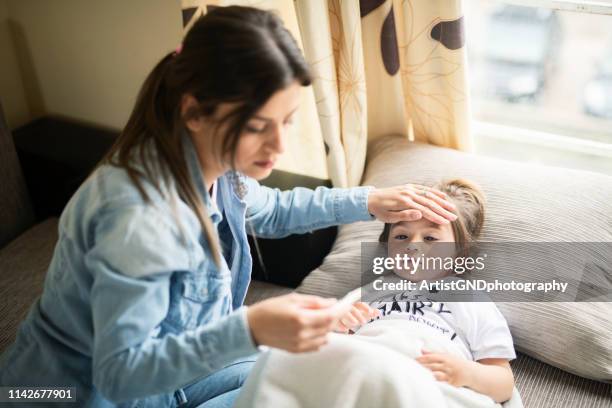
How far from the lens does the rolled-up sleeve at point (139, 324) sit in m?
0.86

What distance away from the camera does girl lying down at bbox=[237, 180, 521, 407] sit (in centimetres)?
98

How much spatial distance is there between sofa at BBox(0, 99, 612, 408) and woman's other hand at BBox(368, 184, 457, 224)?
0.38 meters

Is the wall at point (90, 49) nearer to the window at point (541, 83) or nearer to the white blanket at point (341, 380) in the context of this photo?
the window at point (541, 83)

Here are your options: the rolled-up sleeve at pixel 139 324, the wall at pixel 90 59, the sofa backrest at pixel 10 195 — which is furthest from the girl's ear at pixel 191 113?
the sofa backrest at pixel 10 195

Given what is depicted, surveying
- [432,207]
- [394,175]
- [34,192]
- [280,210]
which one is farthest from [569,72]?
[34,192]

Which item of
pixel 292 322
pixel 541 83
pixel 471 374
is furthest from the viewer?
pixel 541 83

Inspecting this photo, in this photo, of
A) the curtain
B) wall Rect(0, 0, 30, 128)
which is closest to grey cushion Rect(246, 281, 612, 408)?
the curtain

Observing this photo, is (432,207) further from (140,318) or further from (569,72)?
(569,72)

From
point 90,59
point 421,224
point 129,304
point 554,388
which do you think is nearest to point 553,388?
point 554,388

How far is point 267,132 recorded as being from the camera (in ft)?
3.00

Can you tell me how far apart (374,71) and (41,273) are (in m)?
1.03

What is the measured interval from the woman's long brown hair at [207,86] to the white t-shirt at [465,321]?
1.57ft

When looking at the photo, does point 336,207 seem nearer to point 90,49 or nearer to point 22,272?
point 22,272

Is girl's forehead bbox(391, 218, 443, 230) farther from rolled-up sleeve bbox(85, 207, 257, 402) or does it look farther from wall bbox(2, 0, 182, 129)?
wall bbox(2, 0, 182, 129)
